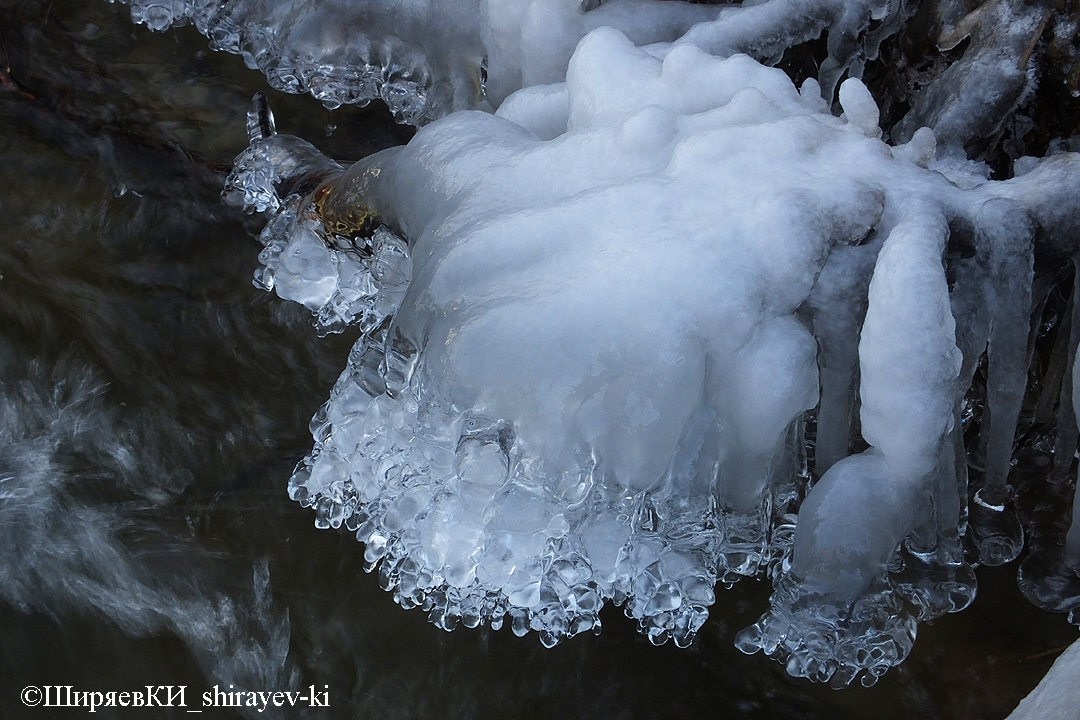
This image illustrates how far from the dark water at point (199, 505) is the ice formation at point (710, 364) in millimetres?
161

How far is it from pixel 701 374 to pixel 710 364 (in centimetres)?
3

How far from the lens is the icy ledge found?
1664 millimetres

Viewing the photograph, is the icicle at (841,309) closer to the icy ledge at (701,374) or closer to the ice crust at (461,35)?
the icy ledge at (701,374)

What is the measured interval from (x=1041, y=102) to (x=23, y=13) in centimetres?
313

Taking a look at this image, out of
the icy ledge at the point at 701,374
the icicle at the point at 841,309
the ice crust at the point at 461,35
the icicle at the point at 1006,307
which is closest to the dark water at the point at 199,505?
the ice crust at the point at 461,35

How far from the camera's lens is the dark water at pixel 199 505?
2.12 meters

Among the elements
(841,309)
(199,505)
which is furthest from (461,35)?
(841,309)

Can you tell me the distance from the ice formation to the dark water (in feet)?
0.53

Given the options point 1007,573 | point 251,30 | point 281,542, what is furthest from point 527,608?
point 251,30

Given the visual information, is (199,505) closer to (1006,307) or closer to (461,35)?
(461,35)

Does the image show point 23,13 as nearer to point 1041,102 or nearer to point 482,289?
point 482,289

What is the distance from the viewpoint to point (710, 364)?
5.56 ft

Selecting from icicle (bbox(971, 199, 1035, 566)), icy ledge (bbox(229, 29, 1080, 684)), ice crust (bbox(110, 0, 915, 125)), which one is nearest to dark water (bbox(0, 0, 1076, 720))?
ice crust (bbox(110, 0, 915, 125))

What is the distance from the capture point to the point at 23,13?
11.2 feet
